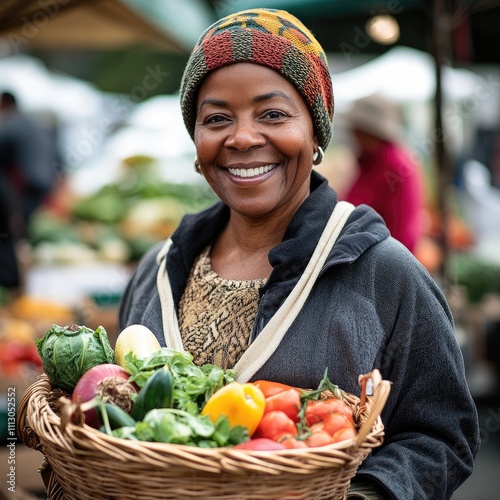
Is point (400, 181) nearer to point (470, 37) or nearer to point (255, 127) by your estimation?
point (470, 37)

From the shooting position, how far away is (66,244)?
692cm

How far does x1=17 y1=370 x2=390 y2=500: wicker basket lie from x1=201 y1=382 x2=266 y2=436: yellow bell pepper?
16 centimetres

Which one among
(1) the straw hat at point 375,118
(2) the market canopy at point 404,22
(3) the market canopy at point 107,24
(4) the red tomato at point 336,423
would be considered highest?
(2) the market canopy at point 404,22

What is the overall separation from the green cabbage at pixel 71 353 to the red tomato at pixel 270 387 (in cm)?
41

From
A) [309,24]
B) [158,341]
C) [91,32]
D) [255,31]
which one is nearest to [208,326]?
[158,341]

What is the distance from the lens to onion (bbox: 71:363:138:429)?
1.71m

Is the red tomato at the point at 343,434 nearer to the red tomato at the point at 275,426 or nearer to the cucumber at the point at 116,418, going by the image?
the red tomato at the point at 275,426

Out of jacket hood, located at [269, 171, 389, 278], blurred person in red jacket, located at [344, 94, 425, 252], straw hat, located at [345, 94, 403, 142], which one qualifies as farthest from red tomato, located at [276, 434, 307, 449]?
straw hat, located at [345, 94, 403, 142]

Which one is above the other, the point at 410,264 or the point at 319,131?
the point at 319,131

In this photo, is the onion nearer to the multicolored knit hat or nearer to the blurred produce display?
the multicolored knit hat

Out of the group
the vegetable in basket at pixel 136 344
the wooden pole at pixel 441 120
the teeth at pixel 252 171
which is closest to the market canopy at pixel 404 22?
Answer: the wooden pole at pixel 441 120

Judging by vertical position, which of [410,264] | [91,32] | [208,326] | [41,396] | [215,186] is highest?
[91,32]

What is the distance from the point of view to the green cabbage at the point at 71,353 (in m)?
1.92

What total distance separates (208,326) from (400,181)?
9.94ft
